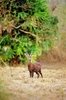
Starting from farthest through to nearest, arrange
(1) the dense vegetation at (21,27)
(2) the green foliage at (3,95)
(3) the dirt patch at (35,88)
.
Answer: (1) the dense vegetation at (21,27)
(3) the dirt patch at (35,88)
(2) the green foliage at (3,95)

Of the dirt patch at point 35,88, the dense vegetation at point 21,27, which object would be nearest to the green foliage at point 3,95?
the dirt patch at point 35,88

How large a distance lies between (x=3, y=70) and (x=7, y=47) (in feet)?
24.2

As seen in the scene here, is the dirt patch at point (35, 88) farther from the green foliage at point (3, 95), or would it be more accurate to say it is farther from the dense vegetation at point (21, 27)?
the dense vegetation at point (21, 27)

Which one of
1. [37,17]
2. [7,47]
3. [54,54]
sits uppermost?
[37,17]

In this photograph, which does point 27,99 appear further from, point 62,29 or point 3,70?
point 62,29

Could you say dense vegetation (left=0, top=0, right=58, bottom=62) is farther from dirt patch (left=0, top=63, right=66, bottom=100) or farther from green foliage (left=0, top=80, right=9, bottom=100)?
green foliage (left=0, top=80, right=9, bottom=100)

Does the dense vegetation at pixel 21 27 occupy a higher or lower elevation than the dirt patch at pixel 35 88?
lower

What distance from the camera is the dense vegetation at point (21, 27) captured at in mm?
18875

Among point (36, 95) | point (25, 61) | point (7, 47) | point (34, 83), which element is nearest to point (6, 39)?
point (7, 47)

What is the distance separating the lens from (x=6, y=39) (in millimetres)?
19000

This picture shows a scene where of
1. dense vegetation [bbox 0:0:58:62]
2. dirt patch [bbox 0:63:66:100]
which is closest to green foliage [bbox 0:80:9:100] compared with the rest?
dirt patch [bbox 0:63:66:100]

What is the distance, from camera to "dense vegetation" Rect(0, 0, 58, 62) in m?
18.9

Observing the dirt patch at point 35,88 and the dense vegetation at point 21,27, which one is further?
the dense vegetation at point 21,27


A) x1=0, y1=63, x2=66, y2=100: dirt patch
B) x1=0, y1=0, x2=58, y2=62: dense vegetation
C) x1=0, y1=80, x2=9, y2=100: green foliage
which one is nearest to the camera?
x1=0, y1=80, x2=9, y2=100: green foliage
